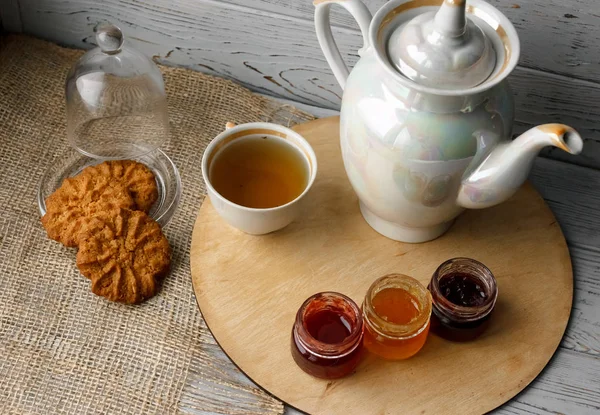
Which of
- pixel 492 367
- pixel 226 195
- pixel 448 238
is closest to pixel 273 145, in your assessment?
pixel 226 195

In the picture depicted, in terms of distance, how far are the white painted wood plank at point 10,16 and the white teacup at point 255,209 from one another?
1.76 ft

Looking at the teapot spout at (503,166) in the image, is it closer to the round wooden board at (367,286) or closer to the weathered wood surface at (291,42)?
the round wooden board at (367,286)

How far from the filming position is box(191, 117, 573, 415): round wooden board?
0.83 m

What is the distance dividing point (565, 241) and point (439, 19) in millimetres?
397

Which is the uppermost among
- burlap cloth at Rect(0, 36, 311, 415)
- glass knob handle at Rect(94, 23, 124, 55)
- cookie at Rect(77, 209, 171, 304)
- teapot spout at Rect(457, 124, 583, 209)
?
teapot spout at Rect(457, 124, 583, 209)

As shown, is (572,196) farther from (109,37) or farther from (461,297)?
(109,37)

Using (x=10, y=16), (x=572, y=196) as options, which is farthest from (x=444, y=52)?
(x=10, y=16)

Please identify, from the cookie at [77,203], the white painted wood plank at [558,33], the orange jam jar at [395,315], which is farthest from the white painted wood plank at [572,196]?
the cookie at [77,203]

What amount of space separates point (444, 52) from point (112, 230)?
0.48 m

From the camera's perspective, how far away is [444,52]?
0.74 m

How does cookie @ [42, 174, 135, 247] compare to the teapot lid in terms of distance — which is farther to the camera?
cookie @ [42, 174, 135, 247]

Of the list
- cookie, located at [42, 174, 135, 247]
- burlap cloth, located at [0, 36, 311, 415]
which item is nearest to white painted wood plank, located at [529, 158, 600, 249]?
burlap cloth, located at [0, 36, 311, 415]

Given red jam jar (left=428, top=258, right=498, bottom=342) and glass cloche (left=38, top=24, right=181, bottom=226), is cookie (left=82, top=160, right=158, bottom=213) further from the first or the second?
red jam jar (left=428, top=258, right=498, bottom=342)

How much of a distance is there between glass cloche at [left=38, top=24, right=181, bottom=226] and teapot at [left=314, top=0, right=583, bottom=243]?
36cm
